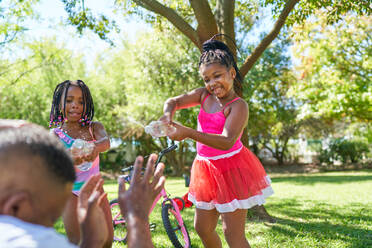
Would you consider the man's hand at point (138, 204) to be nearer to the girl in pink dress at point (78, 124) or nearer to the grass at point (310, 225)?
the girl in pink dress at point (78, 124)

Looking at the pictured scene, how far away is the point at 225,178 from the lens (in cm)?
259

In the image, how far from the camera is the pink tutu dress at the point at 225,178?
2531 millimetres

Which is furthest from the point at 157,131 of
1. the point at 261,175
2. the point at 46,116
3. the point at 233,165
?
the point at 46,116

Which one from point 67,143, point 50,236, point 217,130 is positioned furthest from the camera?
point 67,143

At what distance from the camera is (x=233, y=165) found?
103 inches

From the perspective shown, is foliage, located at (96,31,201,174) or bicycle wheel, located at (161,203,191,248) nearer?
bicycle wheel, located at (161,203,191,248)

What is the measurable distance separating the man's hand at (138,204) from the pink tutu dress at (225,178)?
130 centimetres

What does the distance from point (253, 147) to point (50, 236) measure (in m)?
22.5

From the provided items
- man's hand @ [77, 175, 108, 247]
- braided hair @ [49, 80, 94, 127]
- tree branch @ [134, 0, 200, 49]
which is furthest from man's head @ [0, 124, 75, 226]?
tree branch @ [134, 0, 200, 49]

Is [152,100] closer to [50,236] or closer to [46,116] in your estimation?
[46,116]

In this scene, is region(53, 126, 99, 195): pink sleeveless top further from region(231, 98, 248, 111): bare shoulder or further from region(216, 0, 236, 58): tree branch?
region(216, 0, 236, 58): tree branch

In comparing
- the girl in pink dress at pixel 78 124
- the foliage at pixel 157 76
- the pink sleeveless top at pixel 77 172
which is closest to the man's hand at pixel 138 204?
the girl in pink dress at pixel 78 124

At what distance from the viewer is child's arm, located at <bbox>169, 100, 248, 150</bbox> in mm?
2180

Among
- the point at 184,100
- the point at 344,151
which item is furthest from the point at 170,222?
the point at 344,151
